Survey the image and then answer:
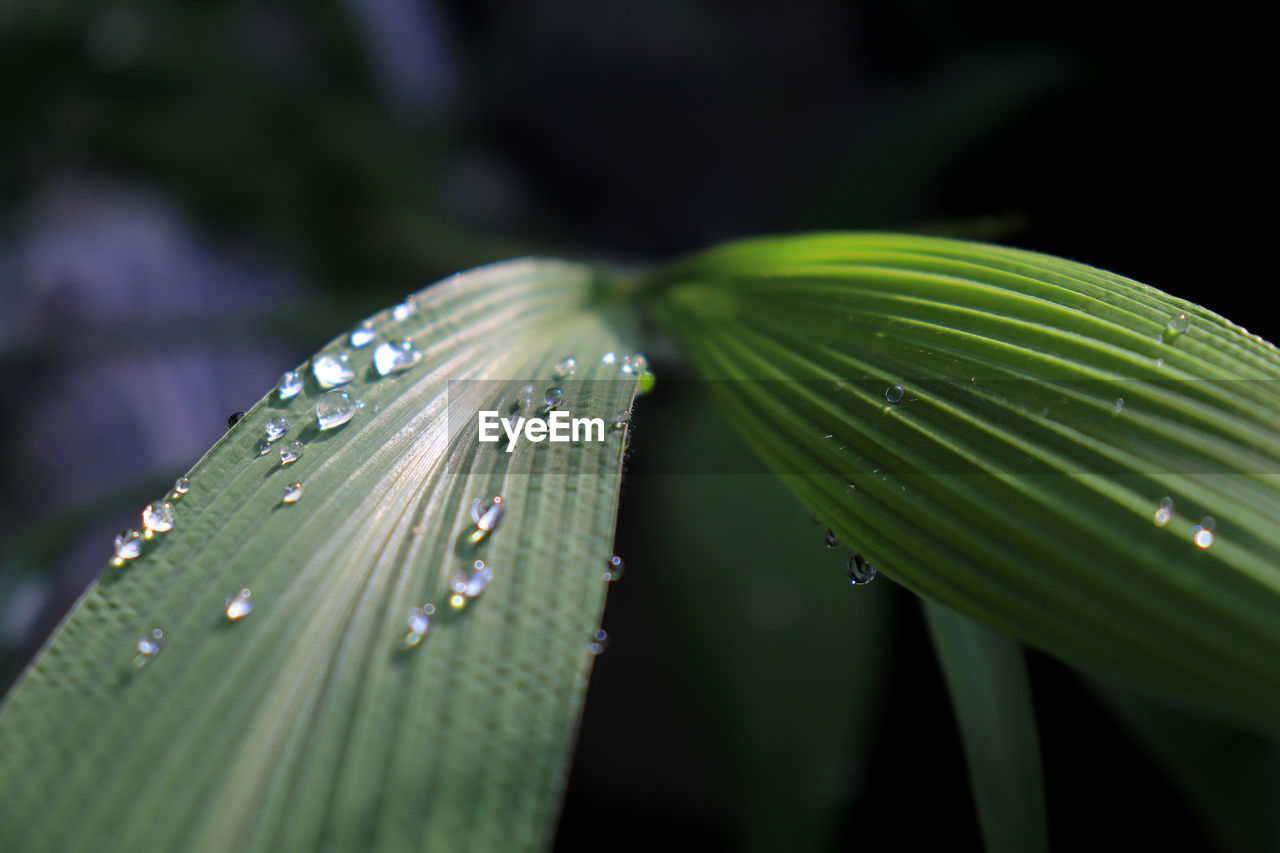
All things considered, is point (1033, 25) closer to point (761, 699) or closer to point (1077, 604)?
point (761, 699)

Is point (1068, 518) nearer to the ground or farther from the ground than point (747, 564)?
nearer to the ground

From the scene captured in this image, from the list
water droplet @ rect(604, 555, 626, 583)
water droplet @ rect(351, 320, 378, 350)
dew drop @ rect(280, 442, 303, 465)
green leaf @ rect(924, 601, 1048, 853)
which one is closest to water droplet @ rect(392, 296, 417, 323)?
water droplet @ rect(351, 320, 378, 350)

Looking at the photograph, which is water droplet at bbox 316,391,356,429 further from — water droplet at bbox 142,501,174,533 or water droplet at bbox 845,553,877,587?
water droplet at bbox 845,553,877,587

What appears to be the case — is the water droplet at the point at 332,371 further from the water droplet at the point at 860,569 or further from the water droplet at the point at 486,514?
A: the water droplet at the point at 860,569

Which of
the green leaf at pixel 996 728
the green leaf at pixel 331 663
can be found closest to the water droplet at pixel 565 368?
the green leaf at pixel 331 663

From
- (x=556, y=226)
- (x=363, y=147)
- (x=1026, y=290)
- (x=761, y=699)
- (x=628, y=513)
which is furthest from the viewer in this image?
(x=556, y=226)

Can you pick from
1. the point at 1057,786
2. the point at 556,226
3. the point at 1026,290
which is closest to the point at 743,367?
the point at 1026,290
